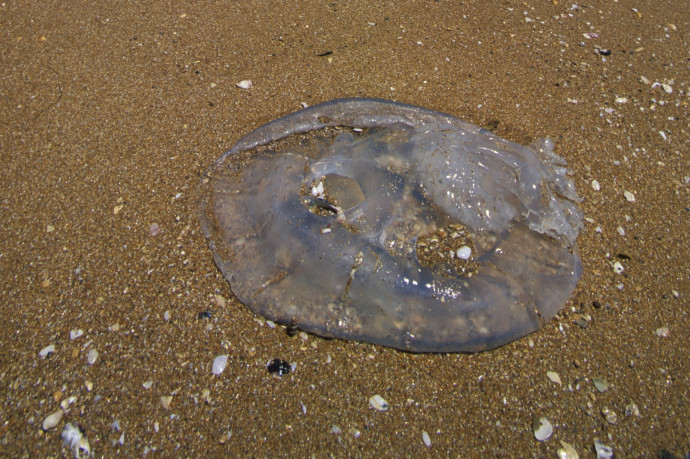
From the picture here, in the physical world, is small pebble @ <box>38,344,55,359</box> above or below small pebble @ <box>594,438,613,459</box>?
above

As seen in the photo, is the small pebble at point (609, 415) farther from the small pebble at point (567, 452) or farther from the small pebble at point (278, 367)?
the small pebble at point (278, 367)

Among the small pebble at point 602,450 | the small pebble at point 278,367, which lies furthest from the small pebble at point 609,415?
the small pebble at point 278,367

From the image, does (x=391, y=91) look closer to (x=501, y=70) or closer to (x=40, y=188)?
(x=501, y=70)

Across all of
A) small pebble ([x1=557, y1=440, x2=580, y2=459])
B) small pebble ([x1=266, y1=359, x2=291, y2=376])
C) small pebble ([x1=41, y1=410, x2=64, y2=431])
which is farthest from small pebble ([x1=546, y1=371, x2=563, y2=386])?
small pebble ([x1=41, y1=410, x2=64, y2=431])

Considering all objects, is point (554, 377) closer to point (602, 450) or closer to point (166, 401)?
point (602, 450)

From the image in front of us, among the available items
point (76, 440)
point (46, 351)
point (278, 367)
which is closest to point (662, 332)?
point (278, 367)

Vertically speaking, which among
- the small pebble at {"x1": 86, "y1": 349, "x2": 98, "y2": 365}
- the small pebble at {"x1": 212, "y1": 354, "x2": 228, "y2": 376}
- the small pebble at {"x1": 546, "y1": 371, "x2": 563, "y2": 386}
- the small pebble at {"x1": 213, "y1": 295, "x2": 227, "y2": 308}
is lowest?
the small pebble at {"x1": 546, "y1": 371, "x2": 563, "y2": 386}

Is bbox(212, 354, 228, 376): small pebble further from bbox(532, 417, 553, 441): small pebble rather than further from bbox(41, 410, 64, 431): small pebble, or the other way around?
bbox(532, 417, 553, 441): small pebble
